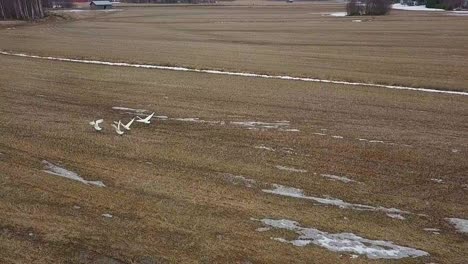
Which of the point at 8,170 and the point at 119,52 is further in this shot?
the point at 119,52

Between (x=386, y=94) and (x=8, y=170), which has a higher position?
(x=8, y=170)

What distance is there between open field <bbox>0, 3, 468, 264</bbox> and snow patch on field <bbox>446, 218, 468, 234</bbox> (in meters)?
0.11

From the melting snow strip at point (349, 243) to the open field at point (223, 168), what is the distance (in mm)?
116

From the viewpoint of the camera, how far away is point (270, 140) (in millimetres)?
12664

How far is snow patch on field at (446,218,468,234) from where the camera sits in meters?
7.84

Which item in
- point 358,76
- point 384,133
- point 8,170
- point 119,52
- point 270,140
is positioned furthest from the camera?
point 119,52

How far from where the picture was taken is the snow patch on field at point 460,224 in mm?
7839

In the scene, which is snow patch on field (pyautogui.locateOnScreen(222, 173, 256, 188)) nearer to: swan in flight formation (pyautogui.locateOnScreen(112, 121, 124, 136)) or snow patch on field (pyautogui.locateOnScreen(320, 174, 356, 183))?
snow patch on field (pyautogui.locateOnScreen(320, 174, 356, 183))

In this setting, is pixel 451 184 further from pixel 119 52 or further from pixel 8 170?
pixel 119 52

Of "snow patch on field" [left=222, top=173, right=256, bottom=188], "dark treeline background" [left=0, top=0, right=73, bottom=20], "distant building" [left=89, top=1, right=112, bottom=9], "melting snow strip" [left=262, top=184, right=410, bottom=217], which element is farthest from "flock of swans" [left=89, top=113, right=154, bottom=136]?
"distant building" [left=89, top=1, right=112, bottom=9]

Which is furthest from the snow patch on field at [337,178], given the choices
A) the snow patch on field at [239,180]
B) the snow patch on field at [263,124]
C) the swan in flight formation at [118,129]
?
the swan in flight formation at [118,129]

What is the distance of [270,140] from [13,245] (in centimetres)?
682

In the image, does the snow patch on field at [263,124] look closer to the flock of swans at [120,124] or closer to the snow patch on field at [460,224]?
the flock of swans at [120,124]

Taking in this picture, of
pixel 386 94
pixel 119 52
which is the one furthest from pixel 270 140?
pixel 119 52
